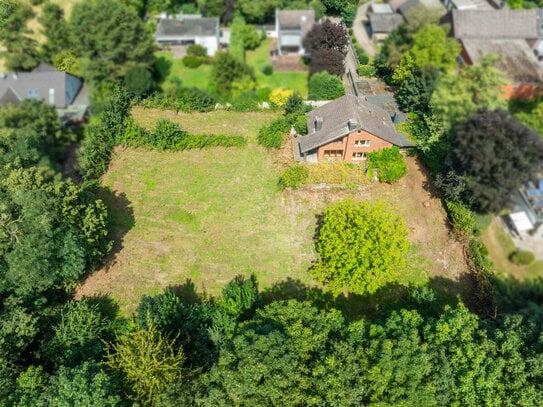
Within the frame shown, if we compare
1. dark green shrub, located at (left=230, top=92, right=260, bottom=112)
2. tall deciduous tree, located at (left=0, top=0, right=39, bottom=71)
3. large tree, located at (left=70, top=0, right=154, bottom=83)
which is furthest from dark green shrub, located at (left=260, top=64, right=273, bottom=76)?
tall deciduous tree, located at (left=0, top=0, right=39, bottom=71)

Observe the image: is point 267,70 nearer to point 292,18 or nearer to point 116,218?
point 292,18

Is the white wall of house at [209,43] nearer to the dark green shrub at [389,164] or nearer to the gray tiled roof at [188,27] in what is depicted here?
the gray tiled roof at [188,27]

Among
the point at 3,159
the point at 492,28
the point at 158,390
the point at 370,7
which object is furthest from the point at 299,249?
the point at 3,159

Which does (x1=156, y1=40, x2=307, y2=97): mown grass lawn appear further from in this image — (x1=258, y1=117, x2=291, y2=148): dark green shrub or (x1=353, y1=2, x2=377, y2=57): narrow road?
(x1=353, y1=2, x2=377, y2=57): narrow road

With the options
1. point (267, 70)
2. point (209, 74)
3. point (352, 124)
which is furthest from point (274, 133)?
point (209, 74)

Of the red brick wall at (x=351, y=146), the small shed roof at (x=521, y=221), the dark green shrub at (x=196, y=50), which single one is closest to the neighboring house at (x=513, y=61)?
the small shed roof at (x=521, y=221)
